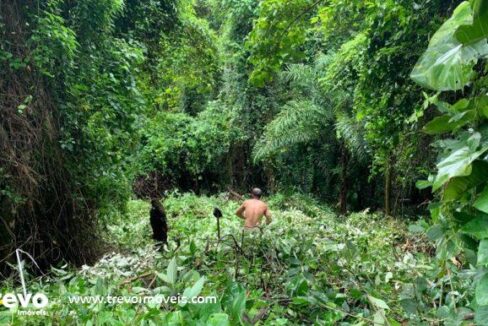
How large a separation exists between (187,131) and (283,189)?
3435 mm

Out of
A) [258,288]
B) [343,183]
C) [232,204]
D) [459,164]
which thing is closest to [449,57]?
[459,164]

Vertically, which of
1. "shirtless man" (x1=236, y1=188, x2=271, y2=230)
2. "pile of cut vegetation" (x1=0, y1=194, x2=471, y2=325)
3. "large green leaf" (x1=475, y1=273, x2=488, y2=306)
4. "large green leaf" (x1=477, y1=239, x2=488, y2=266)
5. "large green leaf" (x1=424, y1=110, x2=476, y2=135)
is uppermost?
"large green leaf" (x1=424, y1=110, x2=476, y2=135)

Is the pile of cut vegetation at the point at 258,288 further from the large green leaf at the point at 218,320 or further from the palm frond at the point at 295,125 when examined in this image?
the palm frond at the point at 295,125

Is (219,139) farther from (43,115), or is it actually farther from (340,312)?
(340,312)

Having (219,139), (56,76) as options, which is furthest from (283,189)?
(56,76)

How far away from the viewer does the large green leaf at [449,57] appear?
824 mm

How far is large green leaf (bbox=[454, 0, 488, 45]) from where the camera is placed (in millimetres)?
766

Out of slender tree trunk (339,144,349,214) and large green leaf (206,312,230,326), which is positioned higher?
large green leaf (206,312,230,326)

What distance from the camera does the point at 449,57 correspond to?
2.81 ft

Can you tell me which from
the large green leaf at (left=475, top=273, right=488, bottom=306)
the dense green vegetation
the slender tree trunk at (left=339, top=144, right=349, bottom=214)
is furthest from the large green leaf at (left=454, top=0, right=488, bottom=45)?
the slender tree trunk at (left=339, top=144, right=349, bottom=214)

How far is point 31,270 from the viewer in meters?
3.48

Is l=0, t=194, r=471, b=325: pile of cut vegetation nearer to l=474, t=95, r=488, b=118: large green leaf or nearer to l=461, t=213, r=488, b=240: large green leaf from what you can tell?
l=461, t=213, r=488, b=240: large green leaf

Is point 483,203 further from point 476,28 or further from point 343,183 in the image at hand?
point 343,183

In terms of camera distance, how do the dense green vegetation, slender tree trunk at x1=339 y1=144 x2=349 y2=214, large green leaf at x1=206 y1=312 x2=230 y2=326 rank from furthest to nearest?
slender tree trunk at x1=339 y1=144 x2=349 y2=214 < large green leaf at x1=206 y1=312 x2=230 y2=326 < the dense green vegetation
